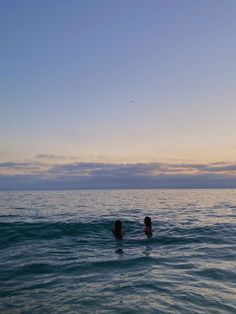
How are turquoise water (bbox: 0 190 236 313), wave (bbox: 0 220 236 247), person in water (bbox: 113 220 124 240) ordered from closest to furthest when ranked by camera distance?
turquoise water (bbox: 0 190 236 313)
person in water (bbox: 113 220 124 240)
wave (bbox: 0 220 236 247)

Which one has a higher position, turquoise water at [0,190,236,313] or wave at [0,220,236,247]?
wave at [0,220,236,247]

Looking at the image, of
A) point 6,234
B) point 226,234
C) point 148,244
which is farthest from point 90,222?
point 226,234

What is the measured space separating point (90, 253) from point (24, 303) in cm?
723

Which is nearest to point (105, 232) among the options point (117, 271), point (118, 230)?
point (118, 230)

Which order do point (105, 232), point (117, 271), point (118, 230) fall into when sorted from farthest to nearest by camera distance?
point (105, 232) → point (118, 230) → point (117, 271)

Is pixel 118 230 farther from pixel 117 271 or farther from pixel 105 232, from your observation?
pixel 117 271

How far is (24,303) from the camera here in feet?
33.4

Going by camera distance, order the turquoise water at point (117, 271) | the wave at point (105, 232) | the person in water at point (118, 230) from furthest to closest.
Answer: the wave at point (105, 232) → the person in water at point (118, 230) → the turquoise water at point (117, 271)

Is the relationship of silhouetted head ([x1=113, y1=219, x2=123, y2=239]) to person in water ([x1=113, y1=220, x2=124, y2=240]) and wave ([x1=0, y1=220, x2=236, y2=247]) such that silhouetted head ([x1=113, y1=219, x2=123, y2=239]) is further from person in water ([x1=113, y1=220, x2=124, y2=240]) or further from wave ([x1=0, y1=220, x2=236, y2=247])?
wave ([x1=0, y1=220, x2=236, y2=247])

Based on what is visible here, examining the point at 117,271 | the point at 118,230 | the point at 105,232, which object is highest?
the point at 118,230

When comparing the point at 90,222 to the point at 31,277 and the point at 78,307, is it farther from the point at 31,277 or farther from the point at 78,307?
the point at 78,307

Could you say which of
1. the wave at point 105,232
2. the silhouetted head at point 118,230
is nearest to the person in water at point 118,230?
the silhouetted head at point 118,230

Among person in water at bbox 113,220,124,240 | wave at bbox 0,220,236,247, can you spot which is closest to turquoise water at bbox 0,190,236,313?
wave at bbox 0,220,236,247

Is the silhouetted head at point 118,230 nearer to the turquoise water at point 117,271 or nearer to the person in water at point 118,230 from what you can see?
the person in water at point 118,230
